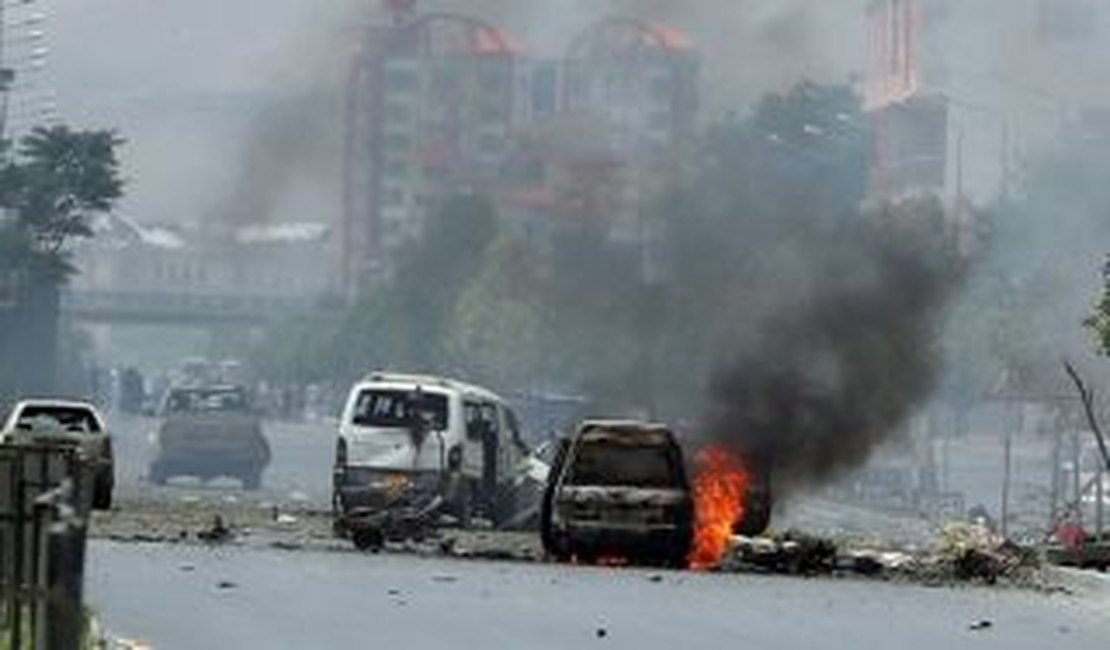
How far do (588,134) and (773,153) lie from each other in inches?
331

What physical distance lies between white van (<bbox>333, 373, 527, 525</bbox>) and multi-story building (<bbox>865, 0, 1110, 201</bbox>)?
88550 mm

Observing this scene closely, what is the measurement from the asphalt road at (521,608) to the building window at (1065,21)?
401ft

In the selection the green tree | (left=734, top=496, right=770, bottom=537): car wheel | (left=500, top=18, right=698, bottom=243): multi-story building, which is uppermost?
(left=500, top=18, right=698, bottom=243): multi-story building

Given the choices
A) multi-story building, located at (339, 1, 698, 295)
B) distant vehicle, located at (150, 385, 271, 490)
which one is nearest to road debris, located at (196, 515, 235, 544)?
distant vehicle, located at (150, 385, 271, 490)

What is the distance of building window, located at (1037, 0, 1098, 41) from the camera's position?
164 metres

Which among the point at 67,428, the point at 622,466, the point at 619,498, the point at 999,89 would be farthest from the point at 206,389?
the point at 999,89

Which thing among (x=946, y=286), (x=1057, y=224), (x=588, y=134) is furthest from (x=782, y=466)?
(x=588, y=134)

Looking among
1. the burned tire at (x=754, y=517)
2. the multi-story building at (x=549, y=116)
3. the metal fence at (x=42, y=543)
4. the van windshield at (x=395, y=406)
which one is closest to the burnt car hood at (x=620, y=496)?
the burned tire at (x=754, y=517)

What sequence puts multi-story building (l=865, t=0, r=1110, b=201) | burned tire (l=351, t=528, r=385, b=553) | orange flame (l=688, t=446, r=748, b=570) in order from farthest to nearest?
multi-story building (l=865, t=0, r=1110, b=201) → burned tire (l=351, t=528, r=385, b=553) → orange flame (l=688, t=446, r=748, b=570)

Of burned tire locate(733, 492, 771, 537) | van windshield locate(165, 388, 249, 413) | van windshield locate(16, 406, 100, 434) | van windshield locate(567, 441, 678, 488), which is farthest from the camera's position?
van windshield locate(165, 388, 249, 413)

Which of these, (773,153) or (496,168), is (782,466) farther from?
(496,168)

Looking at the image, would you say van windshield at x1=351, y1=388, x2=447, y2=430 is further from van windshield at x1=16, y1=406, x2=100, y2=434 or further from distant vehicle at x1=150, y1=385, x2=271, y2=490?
→ distant vehicle at x1=150, y1=385, x2=271, y2=490

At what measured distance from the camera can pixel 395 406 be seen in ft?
178

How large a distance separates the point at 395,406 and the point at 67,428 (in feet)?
16.8
